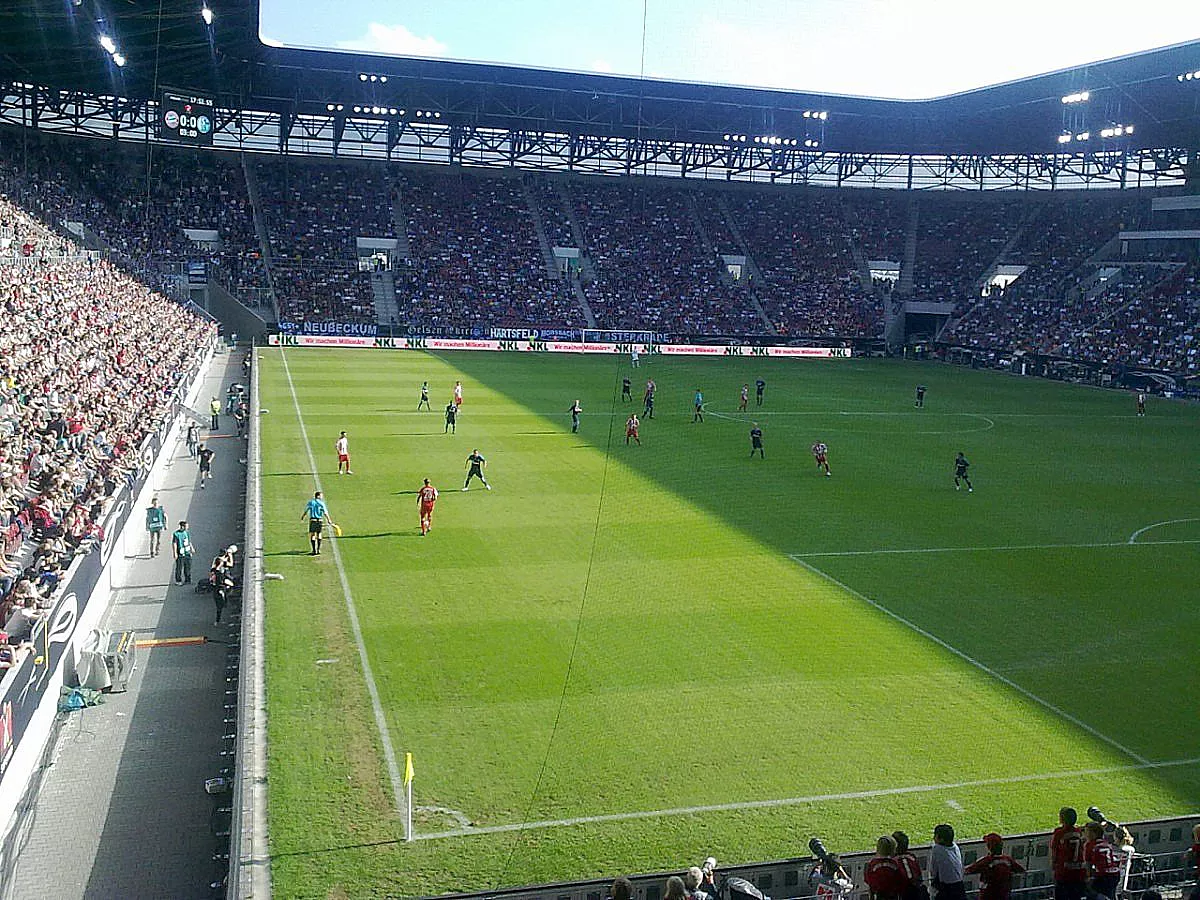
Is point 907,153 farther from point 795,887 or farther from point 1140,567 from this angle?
point 795,887

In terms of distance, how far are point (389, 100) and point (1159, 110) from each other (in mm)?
42238

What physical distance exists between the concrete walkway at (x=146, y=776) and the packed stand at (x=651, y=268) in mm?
58038

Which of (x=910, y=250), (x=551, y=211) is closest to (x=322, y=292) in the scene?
(x=551, y=211)

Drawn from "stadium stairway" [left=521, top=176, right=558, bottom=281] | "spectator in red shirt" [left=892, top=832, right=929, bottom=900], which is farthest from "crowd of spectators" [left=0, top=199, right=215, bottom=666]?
"stadium stairway" [left=521, top=176, right=558, bottom=281]

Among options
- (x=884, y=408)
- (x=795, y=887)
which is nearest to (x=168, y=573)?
(x=795, y=887)

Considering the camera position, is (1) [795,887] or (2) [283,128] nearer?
(1) [795,887]

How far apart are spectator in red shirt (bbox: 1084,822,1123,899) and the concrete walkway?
6.90 m

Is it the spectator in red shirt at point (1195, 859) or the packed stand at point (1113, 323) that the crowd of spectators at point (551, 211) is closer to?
the packed stand at point (1113, 323)

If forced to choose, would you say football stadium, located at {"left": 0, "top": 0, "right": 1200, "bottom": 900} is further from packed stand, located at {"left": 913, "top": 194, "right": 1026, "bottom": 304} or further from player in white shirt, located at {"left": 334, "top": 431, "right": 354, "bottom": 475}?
packed stand, located at {"left": 913, "top": 194, "right": 1026, "bottom": 304}

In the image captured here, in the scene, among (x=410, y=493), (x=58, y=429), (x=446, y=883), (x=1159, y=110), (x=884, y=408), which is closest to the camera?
(x=446, y=883)

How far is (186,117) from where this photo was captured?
217ft

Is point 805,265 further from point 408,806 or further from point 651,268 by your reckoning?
point 408,806

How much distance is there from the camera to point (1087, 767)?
1212cm

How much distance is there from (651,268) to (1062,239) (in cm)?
2739
